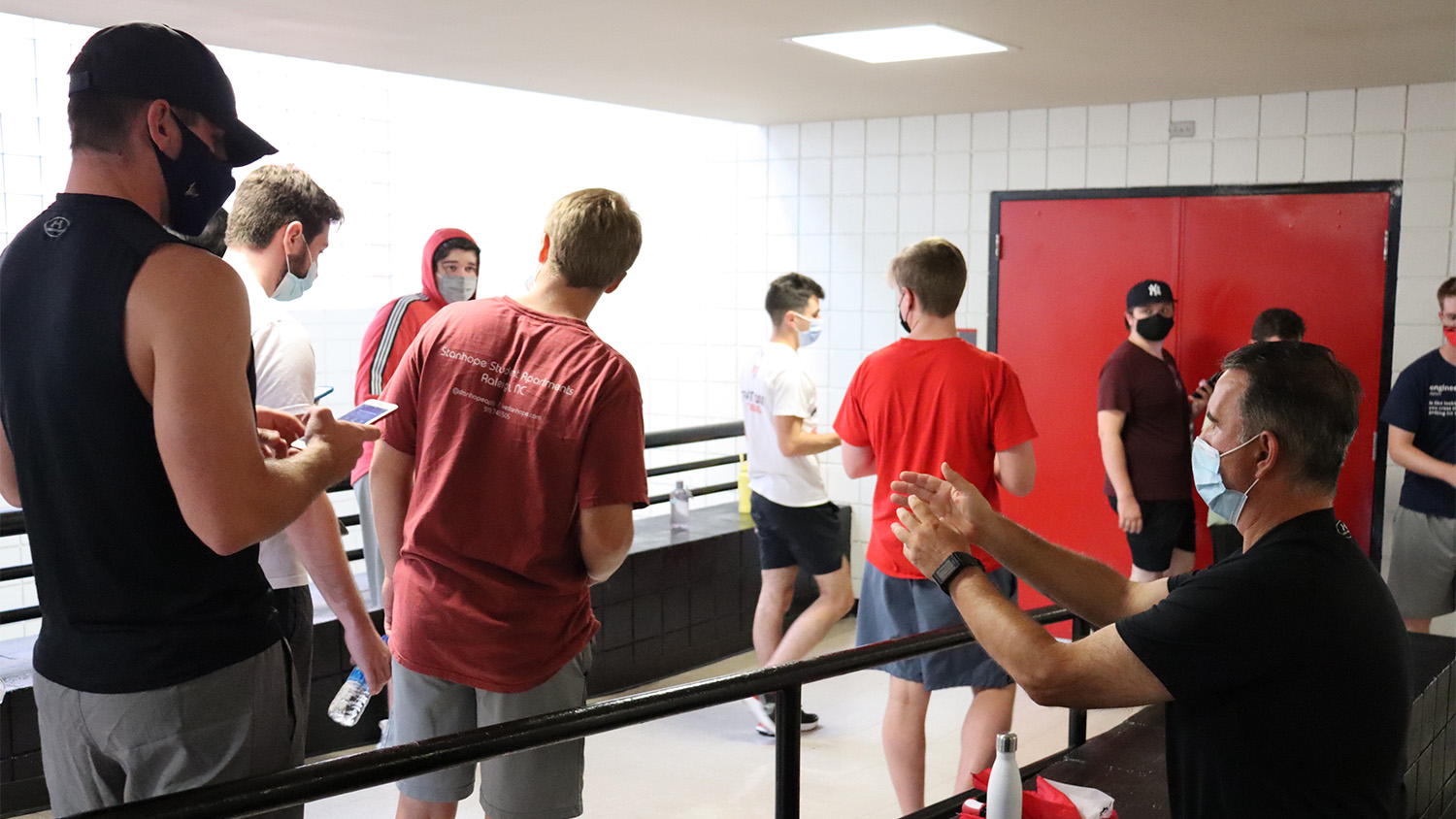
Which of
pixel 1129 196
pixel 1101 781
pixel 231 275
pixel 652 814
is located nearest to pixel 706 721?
pixel 652 814

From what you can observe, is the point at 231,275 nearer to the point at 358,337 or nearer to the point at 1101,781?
the point at 1101,781

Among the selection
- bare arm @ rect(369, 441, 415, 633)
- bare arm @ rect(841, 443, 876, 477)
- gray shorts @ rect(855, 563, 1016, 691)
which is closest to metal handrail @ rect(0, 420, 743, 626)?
bare arm @ rect(841, 443, 876, 477)

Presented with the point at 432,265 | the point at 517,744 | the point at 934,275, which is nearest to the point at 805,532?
the point at 934,275

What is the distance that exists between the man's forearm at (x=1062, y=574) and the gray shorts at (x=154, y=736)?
3.95ft

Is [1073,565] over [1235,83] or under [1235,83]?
under

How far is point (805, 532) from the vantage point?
4.46m

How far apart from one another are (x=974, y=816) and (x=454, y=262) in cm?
270

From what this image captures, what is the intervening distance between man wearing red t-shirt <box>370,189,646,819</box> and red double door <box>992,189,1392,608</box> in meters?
3.90

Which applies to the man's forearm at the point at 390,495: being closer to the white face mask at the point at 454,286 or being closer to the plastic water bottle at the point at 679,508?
the white face mask at the point at 454,286

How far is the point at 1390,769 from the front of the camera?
1645 millimetres

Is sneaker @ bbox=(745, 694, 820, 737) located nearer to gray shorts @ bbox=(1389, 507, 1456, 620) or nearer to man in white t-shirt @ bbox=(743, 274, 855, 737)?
man in white t-shirt @ bbox=(743, 274, 855, 737)

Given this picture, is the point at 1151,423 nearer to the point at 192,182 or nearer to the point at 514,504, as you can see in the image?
the point at 514,504

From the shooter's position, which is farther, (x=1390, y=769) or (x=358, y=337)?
(x=358, y=337)

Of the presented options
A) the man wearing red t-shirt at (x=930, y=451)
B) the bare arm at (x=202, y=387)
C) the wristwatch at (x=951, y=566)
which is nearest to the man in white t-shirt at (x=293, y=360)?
the bare arm at (x=202, y=387)
